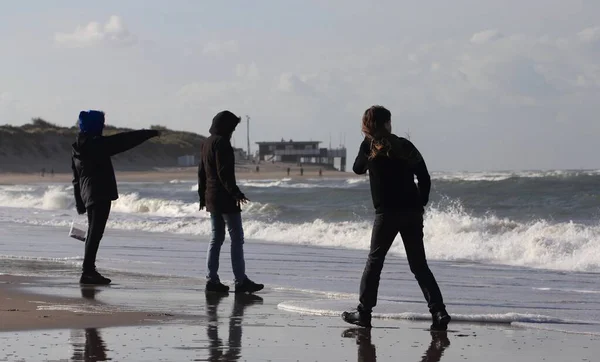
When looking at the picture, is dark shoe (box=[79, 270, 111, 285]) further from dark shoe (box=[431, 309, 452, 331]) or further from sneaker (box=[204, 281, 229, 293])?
dark shoe (box=[431, 309, 452, 331])

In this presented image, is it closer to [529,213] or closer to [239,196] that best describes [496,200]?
[529,213]

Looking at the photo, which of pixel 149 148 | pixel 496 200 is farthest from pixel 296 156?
pixel 496 200

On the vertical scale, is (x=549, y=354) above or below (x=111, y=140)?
below

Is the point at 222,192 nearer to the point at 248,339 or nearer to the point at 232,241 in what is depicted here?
the point at 232,241

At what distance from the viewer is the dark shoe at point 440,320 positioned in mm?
7359

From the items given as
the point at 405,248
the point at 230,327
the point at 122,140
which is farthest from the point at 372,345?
the point at 122,140

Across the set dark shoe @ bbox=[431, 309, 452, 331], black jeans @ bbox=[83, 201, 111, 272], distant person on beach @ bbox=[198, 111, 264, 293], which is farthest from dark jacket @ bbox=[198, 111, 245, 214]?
dark shoe @ bbox=[431, 309, 452, 331]

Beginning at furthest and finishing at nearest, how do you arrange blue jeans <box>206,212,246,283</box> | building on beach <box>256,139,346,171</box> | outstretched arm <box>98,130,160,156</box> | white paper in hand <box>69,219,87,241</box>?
1. building on beach <box>256,139,346,171</box>
2. white paper in hand <box>69,219,87,241</box>
3. outstretched arm <box>98,130,160,156</box>
4. blue jeans <box>206,212,246,283</box>

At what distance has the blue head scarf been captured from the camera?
9.88 metres

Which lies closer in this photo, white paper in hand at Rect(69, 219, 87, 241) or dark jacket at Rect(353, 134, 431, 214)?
dark jacket at Rect(353, 134, 431, 214)

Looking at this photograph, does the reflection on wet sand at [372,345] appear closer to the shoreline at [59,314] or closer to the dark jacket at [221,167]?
the shoreline at [59,314]

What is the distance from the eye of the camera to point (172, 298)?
359 inches

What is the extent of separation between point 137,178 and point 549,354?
235 feet

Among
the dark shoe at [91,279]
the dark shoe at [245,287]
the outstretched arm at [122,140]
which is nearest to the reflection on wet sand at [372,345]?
the dark shoe at [245,287]
